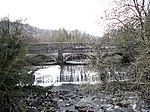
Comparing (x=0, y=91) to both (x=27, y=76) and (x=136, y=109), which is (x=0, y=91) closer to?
(x=27, y=76)

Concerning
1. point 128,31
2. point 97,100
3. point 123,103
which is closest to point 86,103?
point 97,100

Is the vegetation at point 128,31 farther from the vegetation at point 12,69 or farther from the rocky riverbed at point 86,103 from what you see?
the vegetation at point 12,69

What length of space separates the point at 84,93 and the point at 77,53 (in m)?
12.1

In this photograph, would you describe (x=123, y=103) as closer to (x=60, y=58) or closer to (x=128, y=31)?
(x=128, y=31)

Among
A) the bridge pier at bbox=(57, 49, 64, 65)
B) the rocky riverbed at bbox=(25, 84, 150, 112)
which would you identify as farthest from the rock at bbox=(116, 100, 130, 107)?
the bridge pier at bbox=(57, 49, 64, 65)

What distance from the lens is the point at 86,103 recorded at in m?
13.1

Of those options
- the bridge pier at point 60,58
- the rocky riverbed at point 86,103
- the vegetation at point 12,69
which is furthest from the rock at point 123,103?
the bridge pier at point 60,58

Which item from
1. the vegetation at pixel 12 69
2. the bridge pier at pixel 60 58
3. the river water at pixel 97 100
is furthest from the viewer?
the bridge pier at pixel 60 58

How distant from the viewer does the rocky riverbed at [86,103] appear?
12.0 m

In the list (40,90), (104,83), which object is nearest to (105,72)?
(104,83)

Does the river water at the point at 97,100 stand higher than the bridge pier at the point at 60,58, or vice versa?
the bridge pier at the point at 60,58

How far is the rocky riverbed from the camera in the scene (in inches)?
474

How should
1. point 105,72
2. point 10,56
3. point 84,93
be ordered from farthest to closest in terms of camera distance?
point 84,93 < point 105,72 < point 10,56

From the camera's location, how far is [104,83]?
13273mm
